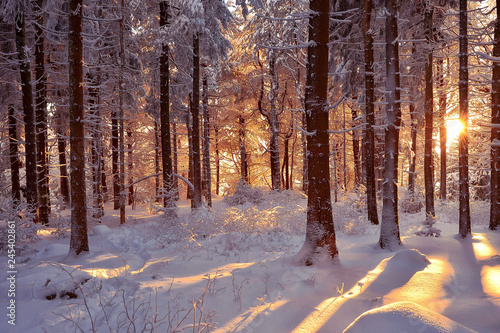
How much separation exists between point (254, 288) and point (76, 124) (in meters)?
5.86

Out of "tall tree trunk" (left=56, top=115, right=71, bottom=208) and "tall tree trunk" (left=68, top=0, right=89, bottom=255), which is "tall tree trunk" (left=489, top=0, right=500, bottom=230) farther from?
"tall tree trunk" (left=56, top=115, right=71, bottom=208)

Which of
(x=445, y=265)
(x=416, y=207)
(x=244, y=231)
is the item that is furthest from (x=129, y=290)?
(x=416, y=207)

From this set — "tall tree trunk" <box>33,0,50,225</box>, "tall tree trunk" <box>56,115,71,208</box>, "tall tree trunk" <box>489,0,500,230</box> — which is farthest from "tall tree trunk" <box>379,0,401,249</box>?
"tall tree trunk" <box>56,115,71,208</box>

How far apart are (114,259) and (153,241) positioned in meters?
2.88

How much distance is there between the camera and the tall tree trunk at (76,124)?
23.8ft

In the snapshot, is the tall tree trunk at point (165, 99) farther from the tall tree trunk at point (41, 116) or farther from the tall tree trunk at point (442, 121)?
the tall tree trunk at point (442, 121)

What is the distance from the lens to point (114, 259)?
22.0 feet

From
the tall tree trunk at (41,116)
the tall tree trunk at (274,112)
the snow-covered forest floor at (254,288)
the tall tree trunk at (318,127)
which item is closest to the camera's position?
the snow-covered forest floor at (254,288)

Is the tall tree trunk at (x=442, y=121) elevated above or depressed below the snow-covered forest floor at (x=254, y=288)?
above

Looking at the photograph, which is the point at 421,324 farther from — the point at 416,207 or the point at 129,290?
the point at 416,207

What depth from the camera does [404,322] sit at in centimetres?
282

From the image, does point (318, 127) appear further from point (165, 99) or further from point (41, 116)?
point (41, 116)

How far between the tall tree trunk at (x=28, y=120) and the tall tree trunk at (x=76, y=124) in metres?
5.07

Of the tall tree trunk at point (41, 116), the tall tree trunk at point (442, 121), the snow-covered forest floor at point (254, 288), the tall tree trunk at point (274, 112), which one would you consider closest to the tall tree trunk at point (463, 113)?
the snow-covered forest floor at point (254, 288)
